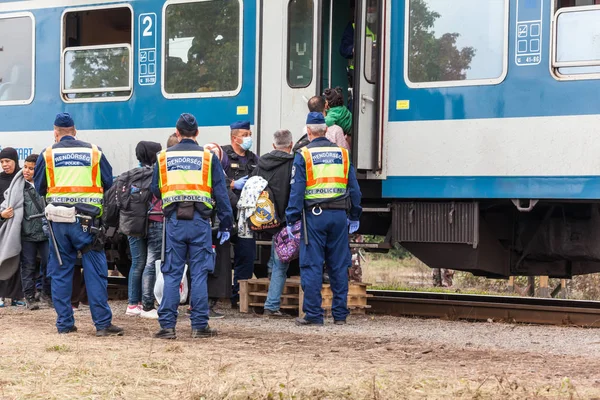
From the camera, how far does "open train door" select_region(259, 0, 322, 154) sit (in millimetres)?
10531

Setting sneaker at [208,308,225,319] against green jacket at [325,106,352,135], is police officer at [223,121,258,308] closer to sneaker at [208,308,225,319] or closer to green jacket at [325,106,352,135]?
sneaker at [208,308,225,319]

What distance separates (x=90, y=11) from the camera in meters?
11.8

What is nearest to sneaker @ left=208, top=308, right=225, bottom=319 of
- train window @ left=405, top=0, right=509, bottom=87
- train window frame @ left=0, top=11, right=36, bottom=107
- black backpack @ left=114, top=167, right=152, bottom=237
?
black backpack @ left=114, top=167, right=152, bottom=237

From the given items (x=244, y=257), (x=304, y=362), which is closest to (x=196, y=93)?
(x=244, y=257)

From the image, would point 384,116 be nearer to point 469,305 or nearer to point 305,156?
point 305,156

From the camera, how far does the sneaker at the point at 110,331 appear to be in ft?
29.2

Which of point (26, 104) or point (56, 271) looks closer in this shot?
point (56, 271)

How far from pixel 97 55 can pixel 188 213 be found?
13.0 feet

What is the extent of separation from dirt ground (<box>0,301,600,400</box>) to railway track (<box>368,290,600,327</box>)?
77cm

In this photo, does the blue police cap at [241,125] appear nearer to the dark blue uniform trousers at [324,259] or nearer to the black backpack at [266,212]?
the black backpack at [266,212]

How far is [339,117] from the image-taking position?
10.2 m

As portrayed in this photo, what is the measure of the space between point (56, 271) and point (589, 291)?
11.0 metres

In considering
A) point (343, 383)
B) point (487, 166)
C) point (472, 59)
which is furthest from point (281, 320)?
point (343, 383)

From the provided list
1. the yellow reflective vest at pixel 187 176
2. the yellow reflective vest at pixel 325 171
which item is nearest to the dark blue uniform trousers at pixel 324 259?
the yellow reflective vest at pixel 325 171
